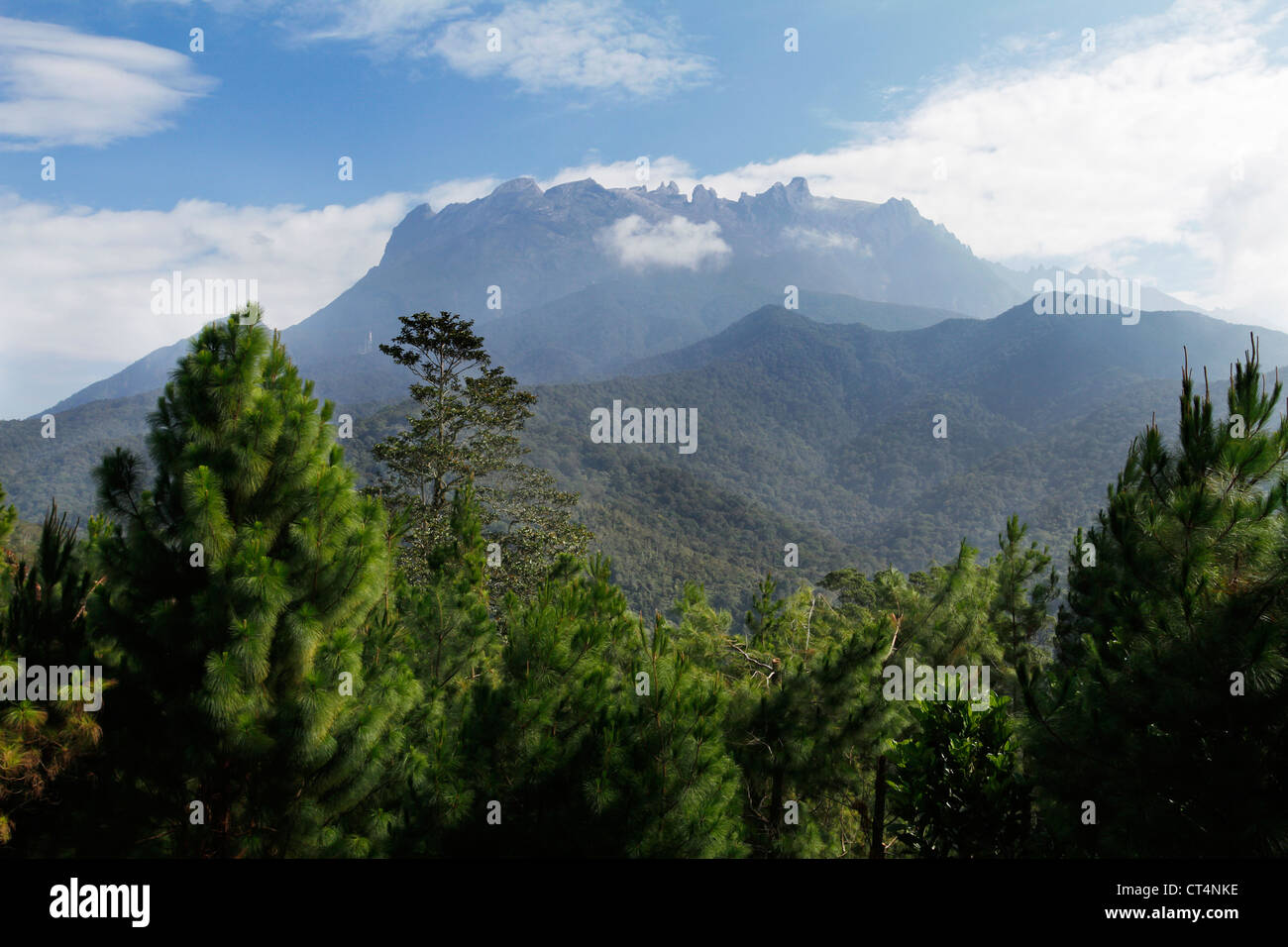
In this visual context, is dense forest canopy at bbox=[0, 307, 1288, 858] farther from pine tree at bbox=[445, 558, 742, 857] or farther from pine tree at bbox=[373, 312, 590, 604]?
pine tree at bbox=[373, 312, 590, 604]

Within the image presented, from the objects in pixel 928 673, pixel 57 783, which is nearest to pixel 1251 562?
pixel 928 673

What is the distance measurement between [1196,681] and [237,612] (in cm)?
583

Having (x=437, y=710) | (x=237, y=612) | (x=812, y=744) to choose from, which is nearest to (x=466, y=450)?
(x=437, y=710)

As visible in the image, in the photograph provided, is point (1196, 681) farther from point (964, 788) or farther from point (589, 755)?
point (589, 755)

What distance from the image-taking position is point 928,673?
273 inches

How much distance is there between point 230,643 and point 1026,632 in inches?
480

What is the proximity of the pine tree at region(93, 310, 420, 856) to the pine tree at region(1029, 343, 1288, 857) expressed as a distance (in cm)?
490

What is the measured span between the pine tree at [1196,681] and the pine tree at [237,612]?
4899mm


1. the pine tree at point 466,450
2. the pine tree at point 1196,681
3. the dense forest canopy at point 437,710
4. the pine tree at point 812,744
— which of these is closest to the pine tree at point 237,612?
the dense forest canopy at point 437,710

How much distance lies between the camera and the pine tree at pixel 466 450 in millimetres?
18984

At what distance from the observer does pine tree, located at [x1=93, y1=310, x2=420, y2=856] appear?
4.53 m

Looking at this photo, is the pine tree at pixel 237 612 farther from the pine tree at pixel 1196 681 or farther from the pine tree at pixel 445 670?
the pine tree at pixel 1196 681

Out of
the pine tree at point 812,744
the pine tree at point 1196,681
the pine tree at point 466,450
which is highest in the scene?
the pine tree at point 466,450
